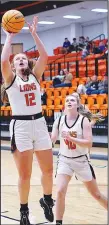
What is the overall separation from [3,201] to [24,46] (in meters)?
19.6

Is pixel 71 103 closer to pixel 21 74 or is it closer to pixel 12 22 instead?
pixel 21 74

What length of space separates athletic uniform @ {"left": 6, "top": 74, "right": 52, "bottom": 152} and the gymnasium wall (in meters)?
17.8

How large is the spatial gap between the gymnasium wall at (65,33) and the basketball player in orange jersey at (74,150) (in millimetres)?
17051

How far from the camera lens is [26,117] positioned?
4414 mm

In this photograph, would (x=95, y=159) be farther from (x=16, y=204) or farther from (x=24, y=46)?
(x=24, y=46)

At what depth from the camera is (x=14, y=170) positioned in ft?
34.0

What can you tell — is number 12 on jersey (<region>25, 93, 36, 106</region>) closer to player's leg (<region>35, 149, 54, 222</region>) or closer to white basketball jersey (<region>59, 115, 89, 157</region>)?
player's leg (<region>35, 149, 54, 222</region>)

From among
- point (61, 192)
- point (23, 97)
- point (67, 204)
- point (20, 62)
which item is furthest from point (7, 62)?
point (67, 204)

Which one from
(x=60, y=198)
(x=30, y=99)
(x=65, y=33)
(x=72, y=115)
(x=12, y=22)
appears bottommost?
(x=60, y=198)

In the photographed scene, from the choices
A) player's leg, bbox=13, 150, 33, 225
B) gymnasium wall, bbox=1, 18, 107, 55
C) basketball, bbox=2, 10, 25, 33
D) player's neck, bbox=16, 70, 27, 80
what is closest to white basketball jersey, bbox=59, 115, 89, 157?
player's leg, bbox=13, 150, 33, 225

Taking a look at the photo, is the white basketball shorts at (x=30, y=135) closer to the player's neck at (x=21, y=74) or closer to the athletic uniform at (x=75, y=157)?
the player's neck at (x=21, y=74)

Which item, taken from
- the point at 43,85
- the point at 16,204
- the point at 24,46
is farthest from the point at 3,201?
the point at 24,46

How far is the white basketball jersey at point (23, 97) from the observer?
4371mm

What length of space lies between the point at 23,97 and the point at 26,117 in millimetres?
196
